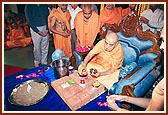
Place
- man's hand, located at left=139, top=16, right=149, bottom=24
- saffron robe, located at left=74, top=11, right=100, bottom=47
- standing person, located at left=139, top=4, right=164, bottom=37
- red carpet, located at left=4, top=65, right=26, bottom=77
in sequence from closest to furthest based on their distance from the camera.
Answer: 1. standing person, located at left=139, top=4, right=164, bottom=37
2. man's hand, located at left=139, top=16, right=149, bottom=24
3. saffron robe, located at left=74, top=11, right=100, bottom=47
4. red carpet, located at left=4, top=65, right=26, bottom=77

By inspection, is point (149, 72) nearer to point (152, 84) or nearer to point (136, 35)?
point (152, 84)

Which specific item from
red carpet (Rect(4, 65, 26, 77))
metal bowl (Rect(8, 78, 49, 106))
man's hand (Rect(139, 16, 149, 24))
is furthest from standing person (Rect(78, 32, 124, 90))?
red carpet (Rect(4, 65, 26, 77))

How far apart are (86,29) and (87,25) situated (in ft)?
0.23

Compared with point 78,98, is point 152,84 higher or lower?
higher

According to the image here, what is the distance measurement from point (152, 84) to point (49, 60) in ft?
5.92

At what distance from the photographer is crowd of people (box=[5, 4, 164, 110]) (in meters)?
3.13

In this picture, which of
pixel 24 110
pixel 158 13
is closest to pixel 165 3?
pixel 158 13

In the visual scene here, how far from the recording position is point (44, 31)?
136 inches

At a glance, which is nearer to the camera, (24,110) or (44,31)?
(24,110)

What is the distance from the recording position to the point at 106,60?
3352 millimetres

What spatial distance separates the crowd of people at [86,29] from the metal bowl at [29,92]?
1.81 feet

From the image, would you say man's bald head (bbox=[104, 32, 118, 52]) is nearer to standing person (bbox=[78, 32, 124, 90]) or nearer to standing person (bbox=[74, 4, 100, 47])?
standing person (bbox=[78, 32, 124, 90])

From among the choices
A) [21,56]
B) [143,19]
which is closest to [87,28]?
[143,19]

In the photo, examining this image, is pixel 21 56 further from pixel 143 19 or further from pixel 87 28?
pixel 143 19
